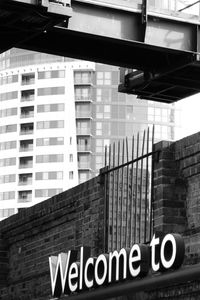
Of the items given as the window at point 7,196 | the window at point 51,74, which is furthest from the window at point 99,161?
the window at point 7,196

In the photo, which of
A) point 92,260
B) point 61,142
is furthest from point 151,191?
point 61,142

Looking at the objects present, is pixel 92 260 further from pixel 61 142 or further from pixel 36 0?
pixel 61 142

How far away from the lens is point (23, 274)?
21062mm

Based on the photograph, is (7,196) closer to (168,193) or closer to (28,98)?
(28,98)

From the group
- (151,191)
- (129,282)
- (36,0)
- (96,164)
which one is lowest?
(129,282)

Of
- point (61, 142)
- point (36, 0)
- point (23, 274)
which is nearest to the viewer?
point (36, 0)

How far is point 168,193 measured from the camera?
16.2 m

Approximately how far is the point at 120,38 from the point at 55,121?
110m

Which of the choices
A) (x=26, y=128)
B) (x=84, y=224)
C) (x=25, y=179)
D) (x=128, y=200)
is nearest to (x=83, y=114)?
(x=26, y=128)

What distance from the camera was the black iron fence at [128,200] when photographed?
55.6 ft

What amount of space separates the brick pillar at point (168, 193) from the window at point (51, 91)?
11181 cm

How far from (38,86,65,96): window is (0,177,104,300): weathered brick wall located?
10637 cm

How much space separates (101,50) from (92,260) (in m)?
4.04

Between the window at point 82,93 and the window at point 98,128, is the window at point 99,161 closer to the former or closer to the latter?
the window at point 98,128
